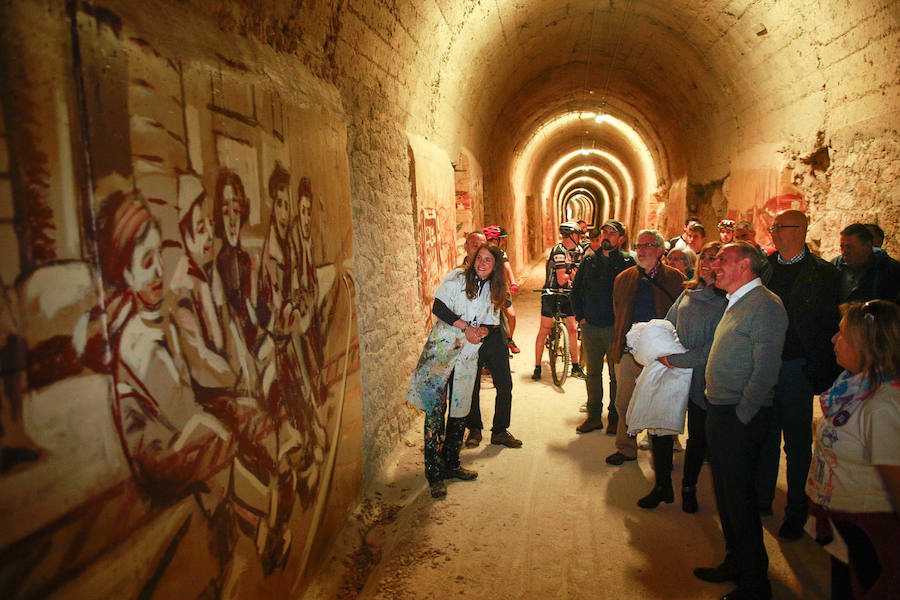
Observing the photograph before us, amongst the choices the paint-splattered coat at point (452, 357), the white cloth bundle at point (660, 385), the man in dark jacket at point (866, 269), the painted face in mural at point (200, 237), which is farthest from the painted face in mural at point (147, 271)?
the man in dark jacket at point (866, 269)

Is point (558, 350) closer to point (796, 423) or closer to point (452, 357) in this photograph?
point (452, 357)

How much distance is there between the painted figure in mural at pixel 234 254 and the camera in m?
2.28

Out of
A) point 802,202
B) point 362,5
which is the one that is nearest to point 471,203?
point 802,202

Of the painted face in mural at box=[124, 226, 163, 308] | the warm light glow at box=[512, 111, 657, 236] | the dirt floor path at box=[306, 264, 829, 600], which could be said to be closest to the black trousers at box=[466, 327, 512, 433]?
the dirt floor path at box=[306, 264, 829, 600]

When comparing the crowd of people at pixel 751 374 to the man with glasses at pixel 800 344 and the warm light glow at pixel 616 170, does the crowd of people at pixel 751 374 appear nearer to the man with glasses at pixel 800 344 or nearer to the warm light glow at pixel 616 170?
the man with glasses at pixel 800 344

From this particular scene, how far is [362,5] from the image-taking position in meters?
3.90

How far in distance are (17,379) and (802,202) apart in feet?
23.7

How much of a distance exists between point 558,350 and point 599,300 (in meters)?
2.40

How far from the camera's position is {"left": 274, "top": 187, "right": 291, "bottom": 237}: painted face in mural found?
2752 mm

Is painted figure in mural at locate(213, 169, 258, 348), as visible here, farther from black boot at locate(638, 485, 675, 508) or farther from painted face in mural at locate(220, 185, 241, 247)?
black boot at locate(638, 485, 675, 508)

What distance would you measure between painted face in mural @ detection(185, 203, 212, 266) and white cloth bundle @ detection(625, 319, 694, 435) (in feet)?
8.81

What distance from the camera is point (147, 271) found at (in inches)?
73.2

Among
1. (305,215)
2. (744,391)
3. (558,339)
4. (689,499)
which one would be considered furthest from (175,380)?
(558,339)

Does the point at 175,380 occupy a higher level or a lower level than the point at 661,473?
higher
